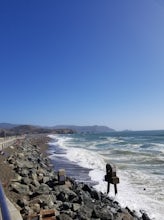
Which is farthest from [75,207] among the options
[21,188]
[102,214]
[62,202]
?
[21,188]

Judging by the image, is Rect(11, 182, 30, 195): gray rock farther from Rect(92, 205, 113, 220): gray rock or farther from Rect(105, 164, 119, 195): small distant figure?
Rect(105, 164, 119, 195): small distant figure

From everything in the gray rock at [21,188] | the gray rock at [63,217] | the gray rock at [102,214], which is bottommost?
the gray rock at [102,214]

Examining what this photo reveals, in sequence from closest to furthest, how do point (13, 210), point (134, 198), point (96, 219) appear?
point (13, 210), point (96, 219), point (134, 198)

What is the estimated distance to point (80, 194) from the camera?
→ 37.9 feet

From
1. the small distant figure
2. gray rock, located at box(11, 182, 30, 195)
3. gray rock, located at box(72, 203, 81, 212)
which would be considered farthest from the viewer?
the small distant figure

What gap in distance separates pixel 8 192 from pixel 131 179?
325 inches

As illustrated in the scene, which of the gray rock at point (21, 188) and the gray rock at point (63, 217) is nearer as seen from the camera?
the gray rock at point (63, 217)

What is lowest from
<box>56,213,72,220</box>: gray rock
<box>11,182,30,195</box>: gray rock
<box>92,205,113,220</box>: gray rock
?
<box>92,205,113,220</box>: gray rock

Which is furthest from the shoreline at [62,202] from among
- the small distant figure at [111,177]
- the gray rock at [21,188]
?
the small distant figure at [111,177]

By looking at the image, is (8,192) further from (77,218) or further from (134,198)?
(134,198)

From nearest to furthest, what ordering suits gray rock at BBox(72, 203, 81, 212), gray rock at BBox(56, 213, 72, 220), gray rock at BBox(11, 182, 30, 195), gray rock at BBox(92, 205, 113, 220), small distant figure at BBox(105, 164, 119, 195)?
gray rock at BBox(56, 213, 72, 220) → gray rock at BBox(92, 205, 113, 220) → gray rock at BBox(72, 203, 81, 212) → gray rock at BBox(11, 182, 30, 195) → small distant figure at BBox(105, 164, 119, 195)

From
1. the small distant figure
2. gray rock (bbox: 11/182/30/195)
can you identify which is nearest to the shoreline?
gray rock (bbox: 11/182/30/195)

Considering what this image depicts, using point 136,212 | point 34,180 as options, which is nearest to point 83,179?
point 34,180

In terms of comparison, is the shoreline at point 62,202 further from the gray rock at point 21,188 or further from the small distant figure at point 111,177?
the small distant figure at point 111,177
